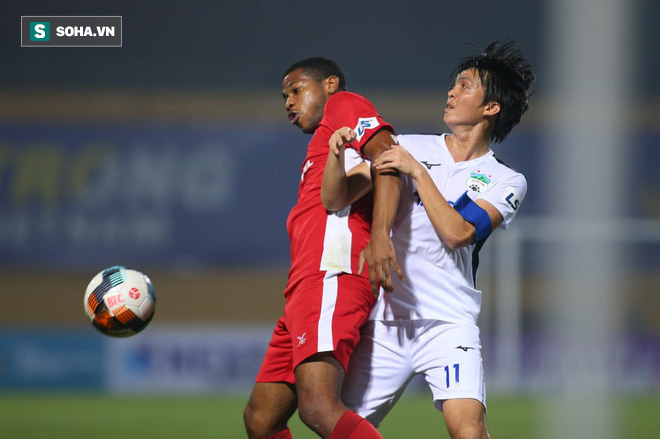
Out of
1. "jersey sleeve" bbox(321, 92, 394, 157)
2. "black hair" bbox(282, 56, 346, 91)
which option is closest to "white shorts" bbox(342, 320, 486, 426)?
"jersey sleeve" bbox(321, 92, 394, 157)

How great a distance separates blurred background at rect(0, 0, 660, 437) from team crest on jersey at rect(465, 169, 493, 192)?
238 inches

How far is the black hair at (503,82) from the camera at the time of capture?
142 inches

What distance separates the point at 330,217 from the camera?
3428 mm

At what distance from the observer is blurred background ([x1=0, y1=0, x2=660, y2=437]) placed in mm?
11305

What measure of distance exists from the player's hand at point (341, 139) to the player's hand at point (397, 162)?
0.17 m

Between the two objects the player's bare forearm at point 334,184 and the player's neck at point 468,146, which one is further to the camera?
the player's neck at point 468,146

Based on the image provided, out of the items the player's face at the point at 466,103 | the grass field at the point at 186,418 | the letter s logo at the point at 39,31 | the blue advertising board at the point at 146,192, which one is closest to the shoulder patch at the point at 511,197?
the player's face at the point at 466,103

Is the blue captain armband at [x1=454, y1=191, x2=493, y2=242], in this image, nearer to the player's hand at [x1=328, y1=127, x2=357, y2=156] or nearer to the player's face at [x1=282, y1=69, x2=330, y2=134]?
the player's hand at [x1=328, y1=127, x2=357, y2=156]

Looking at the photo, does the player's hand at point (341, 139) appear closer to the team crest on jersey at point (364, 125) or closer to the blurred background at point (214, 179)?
the team crest on jersey at point (364, 125)

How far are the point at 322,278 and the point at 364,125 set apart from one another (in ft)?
1.88

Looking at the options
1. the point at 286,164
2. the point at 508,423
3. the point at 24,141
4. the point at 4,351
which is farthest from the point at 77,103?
the point at 508,423

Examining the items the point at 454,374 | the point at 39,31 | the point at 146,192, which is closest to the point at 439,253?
the point at 454,374

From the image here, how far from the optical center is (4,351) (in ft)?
36.4

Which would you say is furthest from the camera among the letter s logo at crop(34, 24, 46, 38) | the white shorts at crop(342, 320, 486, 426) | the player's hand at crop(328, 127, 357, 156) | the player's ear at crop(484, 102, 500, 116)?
the letter s logo at crop(34, 24, 46, 38)
